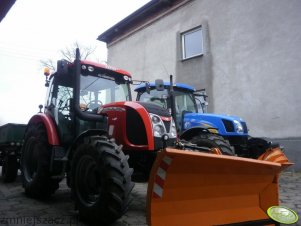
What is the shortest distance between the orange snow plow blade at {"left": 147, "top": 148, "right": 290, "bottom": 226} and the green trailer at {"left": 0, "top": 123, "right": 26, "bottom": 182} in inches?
198

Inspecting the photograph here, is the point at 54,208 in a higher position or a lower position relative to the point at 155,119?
lower

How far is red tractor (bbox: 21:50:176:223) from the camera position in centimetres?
322

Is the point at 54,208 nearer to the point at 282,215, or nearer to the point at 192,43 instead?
the point at 282,215

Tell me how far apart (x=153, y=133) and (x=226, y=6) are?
806 cm

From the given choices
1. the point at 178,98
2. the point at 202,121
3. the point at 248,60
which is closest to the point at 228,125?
the point at 202,121

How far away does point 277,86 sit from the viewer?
8.69m

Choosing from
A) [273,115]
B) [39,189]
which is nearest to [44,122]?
[39,189]

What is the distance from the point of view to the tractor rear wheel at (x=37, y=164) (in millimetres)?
4438

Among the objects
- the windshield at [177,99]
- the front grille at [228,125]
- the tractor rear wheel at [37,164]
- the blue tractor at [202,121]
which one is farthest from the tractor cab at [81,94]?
the front grille at [228,125]

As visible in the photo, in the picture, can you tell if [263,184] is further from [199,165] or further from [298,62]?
[298,62]

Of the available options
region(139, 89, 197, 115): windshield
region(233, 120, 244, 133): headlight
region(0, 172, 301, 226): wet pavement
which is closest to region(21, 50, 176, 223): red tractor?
region(0, 172, 301, 226): wet pavement

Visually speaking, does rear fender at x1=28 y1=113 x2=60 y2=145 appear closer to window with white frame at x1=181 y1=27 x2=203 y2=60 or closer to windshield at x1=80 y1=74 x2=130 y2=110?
windshield at x1=80 y1=74 x2=130 y2=110

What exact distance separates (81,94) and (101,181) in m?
1.84

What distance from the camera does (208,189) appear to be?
3033 mm
